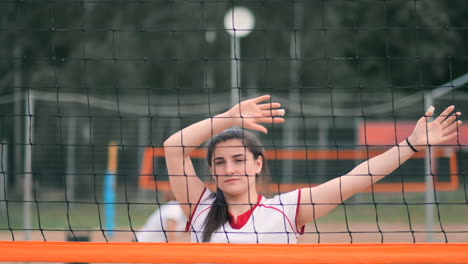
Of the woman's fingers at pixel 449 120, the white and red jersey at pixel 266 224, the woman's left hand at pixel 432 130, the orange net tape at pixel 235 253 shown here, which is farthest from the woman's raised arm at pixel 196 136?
the woman's fingers at pixel 449 120

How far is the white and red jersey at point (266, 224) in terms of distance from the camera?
3.00 metres

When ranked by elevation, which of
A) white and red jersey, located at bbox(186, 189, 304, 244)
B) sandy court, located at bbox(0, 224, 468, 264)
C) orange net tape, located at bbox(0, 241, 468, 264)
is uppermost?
white and red jersey, located at bbox(186, 189, 304, 244)

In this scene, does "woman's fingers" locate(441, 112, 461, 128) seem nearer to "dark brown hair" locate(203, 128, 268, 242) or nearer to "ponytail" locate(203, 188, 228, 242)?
"dark brown hair" locate(203, 128, 268, 242)

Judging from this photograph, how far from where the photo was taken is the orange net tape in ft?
9.27

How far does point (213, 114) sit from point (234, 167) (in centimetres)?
1210

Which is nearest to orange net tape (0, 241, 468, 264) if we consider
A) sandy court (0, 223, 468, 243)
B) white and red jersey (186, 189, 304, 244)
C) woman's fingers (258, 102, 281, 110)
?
white and red jersey (186, 189, 304, 244)

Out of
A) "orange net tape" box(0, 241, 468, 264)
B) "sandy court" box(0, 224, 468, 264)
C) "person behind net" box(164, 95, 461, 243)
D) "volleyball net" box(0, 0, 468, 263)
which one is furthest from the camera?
"sandy court" box(0, 224, 468, 264)

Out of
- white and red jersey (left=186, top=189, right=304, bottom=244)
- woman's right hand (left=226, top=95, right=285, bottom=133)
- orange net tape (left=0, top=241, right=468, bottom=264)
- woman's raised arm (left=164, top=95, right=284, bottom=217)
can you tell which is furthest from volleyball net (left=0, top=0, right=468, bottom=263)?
woman's right hand (left=226, top=95, right=285, bottom=133)

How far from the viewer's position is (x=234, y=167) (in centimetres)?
303

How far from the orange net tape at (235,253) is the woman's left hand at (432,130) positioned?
1.44 feet

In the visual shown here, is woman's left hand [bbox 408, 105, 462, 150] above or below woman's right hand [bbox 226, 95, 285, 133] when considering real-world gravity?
below

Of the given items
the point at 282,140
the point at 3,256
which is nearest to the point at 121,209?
the point at 282,140

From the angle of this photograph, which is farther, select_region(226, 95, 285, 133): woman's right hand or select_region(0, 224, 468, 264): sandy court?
select_region(0, 224, 468, 264): sandy court

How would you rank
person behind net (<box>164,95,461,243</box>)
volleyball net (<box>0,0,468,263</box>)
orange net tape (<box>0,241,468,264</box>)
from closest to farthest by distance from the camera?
orange net tape (<box>0,241,468,264</box>)
person behind net (<box>164,95,461,243</box>)
volleyball net (<box>0,0,468,263</box>)
